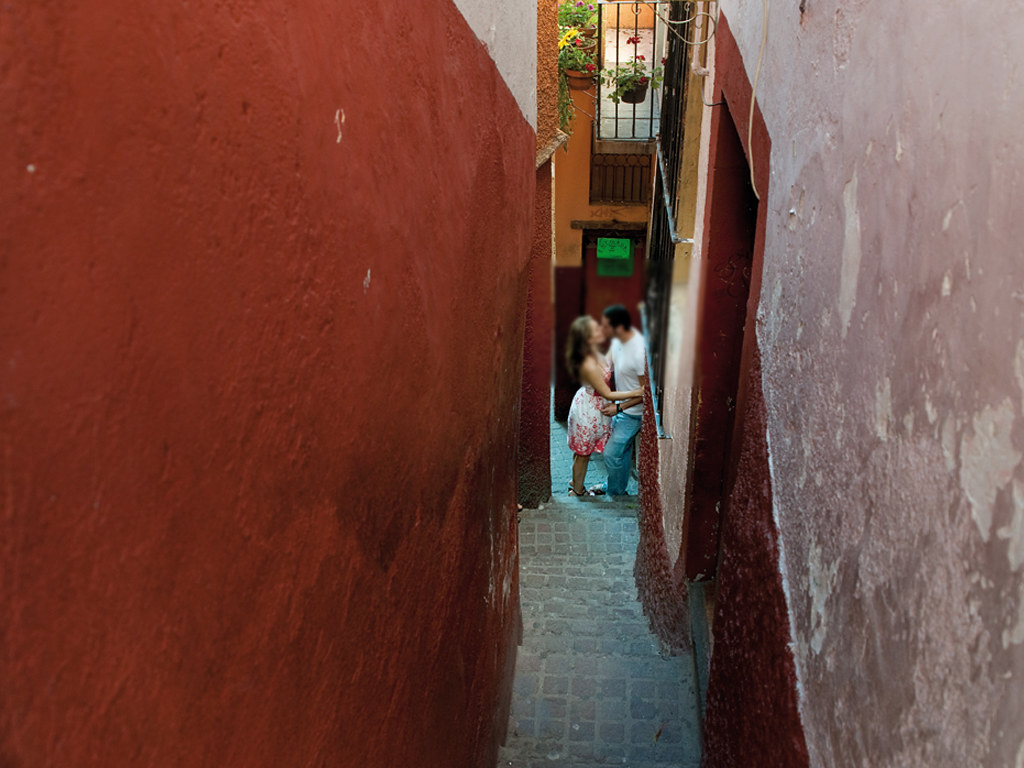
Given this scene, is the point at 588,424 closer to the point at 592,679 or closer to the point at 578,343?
the point at 592,679

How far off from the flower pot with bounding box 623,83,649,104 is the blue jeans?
491 centimetres

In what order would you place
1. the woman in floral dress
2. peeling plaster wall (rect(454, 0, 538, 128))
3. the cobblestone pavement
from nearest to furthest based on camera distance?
peeling plaster wall (rect(454, 0, 538, 128)), the cobblestone pavement, the woman in floral dress

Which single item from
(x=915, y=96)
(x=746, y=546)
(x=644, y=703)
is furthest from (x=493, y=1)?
(x=644, y=703)

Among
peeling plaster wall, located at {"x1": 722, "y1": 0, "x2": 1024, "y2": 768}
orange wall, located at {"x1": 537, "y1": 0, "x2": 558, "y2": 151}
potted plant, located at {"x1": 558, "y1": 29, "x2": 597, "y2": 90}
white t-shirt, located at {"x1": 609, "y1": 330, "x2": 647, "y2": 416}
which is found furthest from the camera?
potted plant, located at {"x1": 558, "y1": 29, "x2": 597, "y2": 90}

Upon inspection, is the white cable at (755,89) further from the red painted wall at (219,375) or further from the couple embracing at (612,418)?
the couple embracing at (612,418)

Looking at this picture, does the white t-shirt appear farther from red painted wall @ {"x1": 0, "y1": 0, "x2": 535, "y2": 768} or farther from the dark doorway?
red painted wall @ {"x1": 0, "y1": 0, "x2": 535, "y2": 768}

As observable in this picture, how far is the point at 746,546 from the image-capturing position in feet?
9.79

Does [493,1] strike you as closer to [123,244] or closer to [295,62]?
[295,62]

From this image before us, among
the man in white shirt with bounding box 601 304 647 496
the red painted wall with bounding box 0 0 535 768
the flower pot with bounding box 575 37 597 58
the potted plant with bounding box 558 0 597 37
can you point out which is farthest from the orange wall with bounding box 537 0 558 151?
the red painted wall with bounding box 0 0 535 768

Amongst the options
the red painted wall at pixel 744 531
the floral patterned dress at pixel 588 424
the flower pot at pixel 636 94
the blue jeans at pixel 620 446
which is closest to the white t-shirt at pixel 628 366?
the blue jeans at pixel 620 446

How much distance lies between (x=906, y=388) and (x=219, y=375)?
1.18 meters

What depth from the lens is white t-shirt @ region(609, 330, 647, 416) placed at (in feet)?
22.6

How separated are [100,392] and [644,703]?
13.5ft

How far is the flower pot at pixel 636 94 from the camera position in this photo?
1077 centimetres
